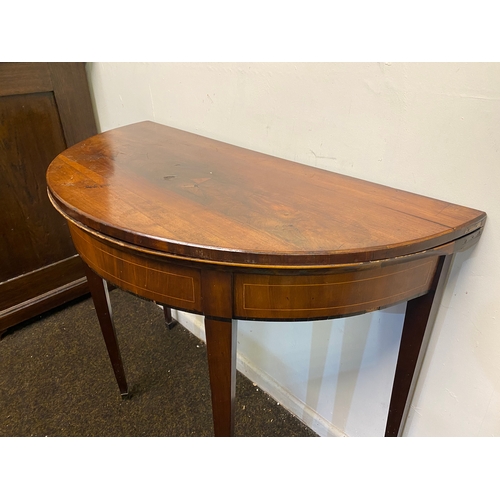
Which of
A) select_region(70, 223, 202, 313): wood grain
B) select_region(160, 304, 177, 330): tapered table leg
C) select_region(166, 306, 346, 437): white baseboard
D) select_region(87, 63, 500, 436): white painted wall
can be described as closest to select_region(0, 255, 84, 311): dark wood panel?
select_region(160, 304, 177, 330): tapered table leg

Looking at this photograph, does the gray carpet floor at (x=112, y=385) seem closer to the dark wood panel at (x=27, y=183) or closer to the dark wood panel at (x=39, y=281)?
the dark wood panel at (x=39, y=281)

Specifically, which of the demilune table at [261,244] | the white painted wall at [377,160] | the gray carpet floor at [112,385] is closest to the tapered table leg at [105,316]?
the gray carpet floor at [112,385]

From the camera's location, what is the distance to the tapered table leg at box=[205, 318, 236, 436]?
0.61m

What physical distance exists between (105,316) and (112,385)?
0.36 m

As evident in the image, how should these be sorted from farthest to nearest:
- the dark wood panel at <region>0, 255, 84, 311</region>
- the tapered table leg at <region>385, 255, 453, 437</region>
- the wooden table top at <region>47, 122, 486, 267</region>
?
the dark wood panel at <region>0, 255, 84, 311</region> < the tapered table leg at <region>385, 255, 453, 437</region> < the wooden table top at <region>47, 122, 486, 267</region>

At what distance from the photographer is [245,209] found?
2.12 feet

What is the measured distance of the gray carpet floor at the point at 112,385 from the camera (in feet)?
3.82

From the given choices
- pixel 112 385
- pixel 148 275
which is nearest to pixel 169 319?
pixel 112 385

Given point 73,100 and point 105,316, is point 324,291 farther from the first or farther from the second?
point 73,100

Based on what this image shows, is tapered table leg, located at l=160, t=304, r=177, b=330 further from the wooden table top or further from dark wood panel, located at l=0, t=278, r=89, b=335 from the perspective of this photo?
the wooden table top

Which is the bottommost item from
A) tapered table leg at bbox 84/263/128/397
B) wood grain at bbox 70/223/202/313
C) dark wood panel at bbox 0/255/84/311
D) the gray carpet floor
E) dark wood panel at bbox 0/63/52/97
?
the gray carpet floor

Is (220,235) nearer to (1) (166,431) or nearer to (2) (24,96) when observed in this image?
(1) (166,431)

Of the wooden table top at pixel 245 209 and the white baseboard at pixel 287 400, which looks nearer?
the wooden table top at pixel 245 209

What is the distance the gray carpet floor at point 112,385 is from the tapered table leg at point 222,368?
493mm
